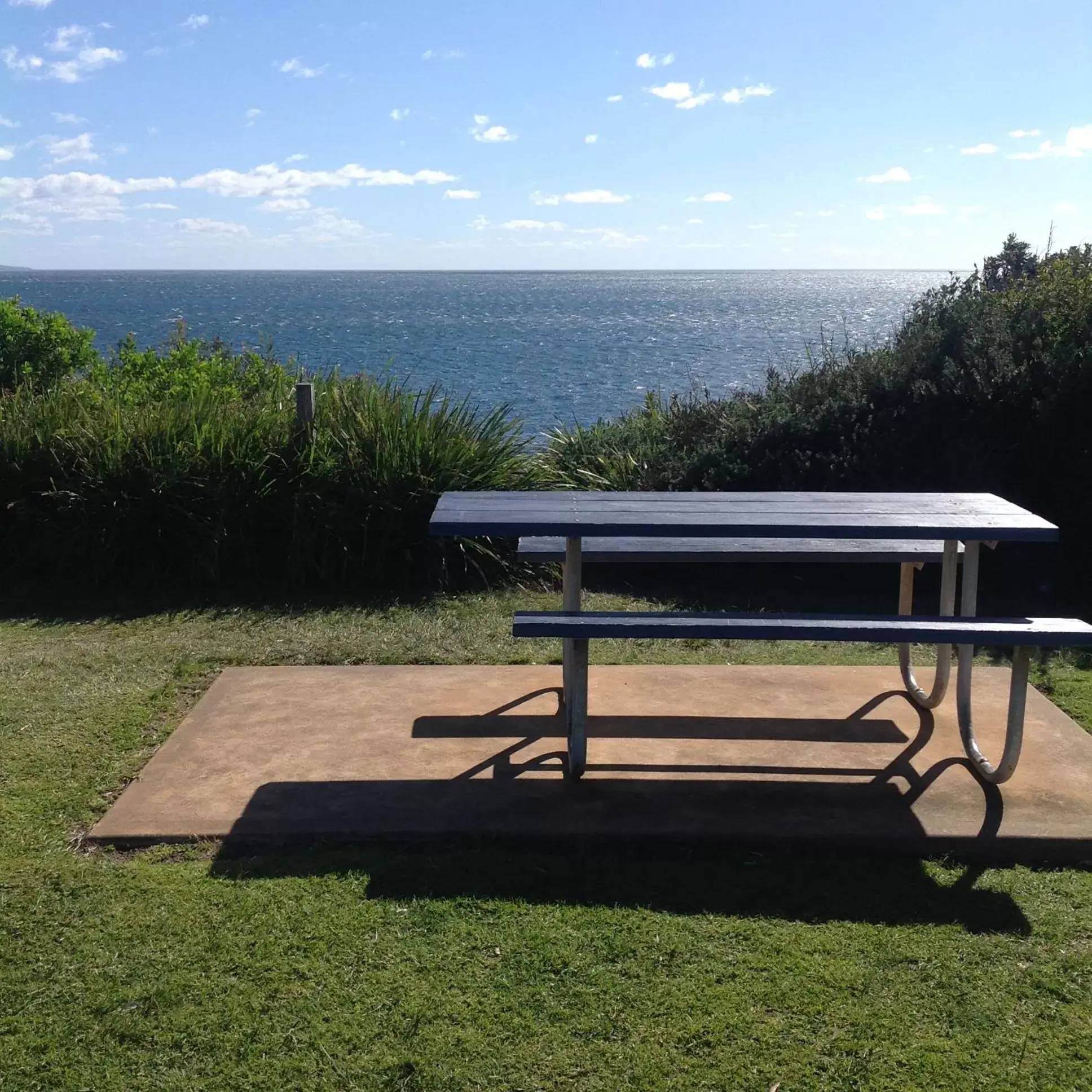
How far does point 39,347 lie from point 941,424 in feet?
28.8

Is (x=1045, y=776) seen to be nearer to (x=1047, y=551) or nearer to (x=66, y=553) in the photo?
(x=1047, y=551)

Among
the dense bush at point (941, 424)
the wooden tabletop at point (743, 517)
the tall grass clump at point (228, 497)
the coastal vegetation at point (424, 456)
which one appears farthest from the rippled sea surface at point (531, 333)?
the wooden tabletop at point (743, 517)

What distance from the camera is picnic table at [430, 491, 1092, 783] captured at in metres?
3.58

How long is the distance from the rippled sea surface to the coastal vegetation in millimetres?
844

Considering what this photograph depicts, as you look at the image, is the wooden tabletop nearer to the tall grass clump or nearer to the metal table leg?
the metal table leg

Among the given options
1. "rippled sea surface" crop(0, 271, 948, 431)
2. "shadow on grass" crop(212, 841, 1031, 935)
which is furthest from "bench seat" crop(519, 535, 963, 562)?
"rippled sea surface" crop(0, 271, 948, 431)

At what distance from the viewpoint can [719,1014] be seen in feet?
8.70

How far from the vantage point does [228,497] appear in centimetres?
722

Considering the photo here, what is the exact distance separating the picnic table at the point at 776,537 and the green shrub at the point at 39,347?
8.65 m

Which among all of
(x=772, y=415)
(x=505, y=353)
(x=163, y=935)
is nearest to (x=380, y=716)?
(x=163, y=935)

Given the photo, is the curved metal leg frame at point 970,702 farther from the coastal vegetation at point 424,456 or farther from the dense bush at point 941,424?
the dense bush at point 941,424

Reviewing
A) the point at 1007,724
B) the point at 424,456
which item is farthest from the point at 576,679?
the point at 424,456

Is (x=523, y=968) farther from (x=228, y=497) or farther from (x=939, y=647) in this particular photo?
(x=228, y=497)

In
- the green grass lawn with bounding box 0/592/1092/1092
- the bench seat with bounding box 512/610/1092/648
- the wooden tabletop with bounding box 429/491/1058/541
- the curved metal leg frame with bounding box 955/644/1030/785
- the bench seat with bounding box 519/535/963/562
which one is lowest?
the green grass lawn with bounding box 0/592/1092/1092
